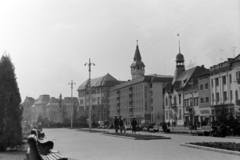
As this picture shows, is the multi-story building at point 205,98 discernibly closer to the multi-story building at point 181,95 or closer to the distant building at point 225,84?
the distant building at point 225,84

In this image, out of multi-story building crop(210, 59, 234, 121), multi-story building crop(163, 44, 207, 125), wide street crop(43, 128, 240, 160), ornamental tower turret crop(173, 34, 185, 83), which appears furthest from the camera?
ornamental tower turret crop(173, 34, 185, 83)

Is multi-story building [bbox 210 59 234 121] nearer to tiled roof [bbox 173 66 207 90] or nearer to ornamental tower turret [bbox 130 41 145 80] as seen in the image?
tiled roof [bbox 173 66 207 90]

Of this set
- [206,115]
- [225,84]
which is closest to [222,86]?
[225,84]

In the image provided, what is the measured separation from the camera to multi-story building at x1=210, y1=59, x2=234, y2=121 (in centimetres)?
5528

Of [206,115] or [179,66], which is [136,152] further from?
[179,66]

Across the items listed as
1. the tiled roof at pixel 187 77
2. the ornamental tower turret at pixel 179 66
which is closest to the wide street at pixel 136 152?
the tiled roof at pixel 187 77

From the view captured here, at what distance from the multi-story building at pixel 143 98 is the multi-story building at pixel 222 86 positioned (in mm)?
35890

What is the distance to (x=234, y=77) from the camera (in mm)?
54844

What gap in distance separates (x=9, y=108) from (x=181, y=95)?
68.5 meters

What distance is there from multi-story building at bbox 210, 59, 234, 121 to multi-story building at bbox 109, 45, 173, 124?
3589cm

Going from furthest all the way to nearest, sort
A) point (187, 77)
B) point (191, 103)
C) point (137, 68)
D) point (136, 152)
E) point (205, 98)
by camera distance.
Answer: point (137, 68), point (187, 77), point (191, 103), point (205, 98), point (136, 152)

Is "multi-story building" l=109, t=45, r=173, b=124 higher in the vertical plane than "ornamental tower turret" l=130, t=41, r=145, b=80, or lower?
lower

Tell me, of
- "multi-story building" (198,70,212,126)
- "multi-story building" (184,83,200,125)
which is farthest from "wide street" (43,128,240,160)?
"multi-story building" (184,83,200,125)

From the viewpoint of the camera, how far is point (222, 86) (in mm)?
58969
